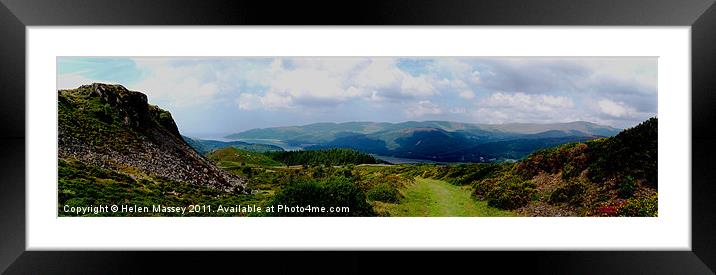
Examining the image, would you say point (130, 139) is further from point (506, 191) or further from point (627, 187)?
point (627, 187)

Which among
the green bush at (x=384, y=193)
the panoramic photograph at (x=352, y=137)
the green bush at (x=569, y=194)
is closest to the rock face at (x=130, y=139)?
the panoramic photograph at (x=352, y=137)

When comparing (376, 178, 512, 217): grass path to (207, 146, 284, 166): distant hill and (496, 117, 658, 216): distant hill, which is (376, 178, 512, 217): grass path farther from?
(207, 146, 284, 166): distant hill

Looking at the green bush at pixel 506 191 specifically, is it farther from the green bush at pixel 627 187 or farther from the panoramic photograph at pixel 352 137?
the green bush at pixel 627 187
